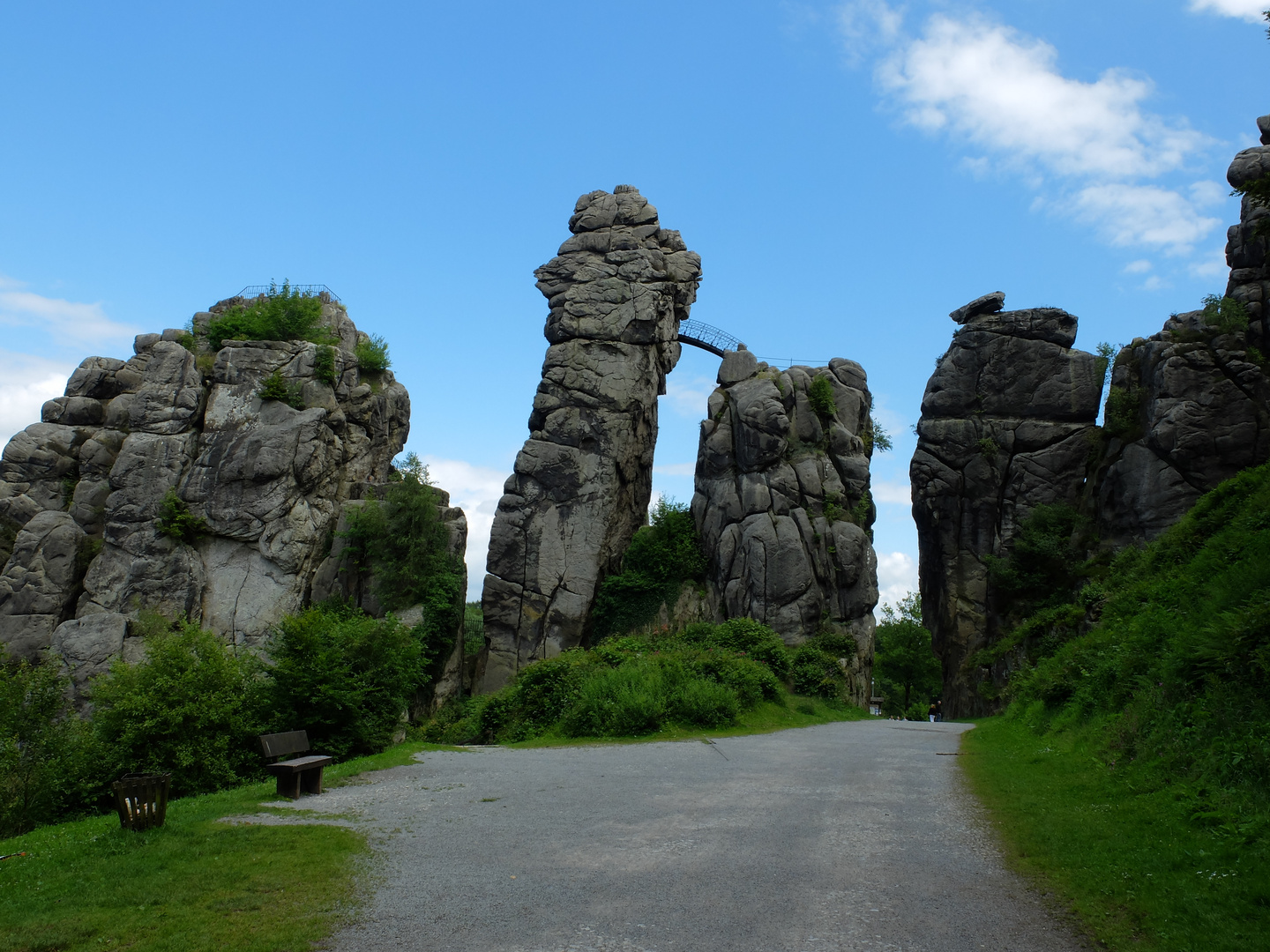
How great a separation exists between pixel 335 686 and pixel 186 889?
11.0 m

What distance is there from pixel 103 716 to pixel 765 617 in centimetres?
2678

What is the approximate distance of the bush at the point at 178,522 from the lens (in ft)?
133

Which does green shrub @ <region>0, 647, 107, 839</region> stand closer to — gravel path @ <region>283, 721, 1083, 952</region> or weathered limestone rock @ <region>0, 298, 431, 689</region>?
gravel path @ <region>283, 721, 1083, 952</region>

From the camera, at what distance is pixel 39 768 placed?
690 inches

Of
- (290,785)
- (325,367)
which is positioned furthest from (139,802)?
(325,367)

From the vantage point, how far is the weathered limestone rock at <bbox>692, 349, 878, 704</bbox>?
3841 centimetres

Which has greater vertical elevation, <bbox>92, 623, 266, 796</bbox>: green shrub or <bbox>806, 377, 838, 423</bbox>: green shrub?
<bbox>806, 377, 838, 423</bbox>: green shrub

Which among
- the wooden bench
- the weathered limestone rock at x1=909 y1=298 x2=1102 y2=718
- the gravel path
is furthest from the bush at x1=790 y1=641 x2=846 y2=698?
the wooden bench

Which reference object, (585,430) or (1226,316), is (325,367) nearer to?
(585,430)

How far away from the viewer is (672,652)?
25.2 meters

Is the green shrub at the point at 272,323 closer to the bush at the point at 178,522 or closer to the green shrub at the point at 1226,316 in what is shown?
the bush at the point at 178,522

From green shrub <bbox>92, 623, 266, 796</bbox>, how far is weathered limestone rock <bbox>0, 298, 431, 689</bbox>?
73.5 feet

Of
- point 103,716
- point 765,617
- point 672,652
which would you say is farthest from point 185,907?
point 765,617

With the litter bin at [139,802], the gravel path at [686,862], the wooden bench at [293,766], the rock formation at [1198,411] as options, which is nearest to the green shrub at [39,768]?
the wooden bench at [293,766]
